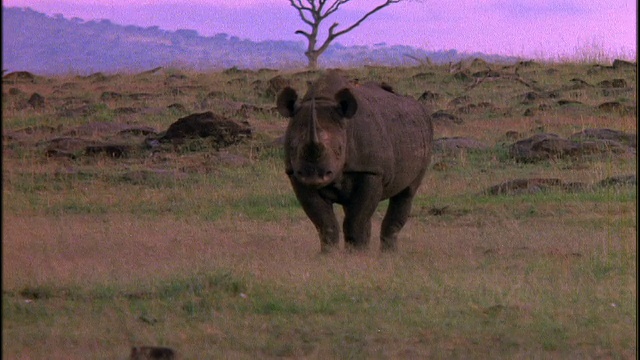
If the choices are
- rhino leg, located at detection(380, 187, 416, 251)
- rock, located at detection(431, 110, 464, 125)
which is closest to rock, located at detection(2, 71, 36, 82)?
rock, located at detection(431, 110, 464, 125)

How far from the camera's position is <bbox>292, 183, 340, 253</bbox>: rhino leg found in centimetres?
909

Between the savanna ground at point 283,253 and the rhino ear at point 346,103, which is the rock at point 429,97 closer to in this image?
the savanna ground at point 283,253

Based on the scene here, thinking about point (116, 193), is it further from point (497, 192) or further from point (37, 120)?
point (37, 120)

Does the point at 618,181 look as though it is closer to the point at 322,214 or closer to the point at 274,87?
the point at 322,214

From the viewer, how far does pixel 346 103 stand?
901 centimetres

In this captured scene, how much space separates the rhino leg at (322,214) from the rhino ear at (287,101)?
60cm

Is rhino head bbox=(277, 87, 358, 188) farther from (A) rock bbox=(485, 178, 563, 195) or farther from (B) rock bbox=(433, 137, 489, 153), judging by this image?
(B) rock bbox=(433, 137, 489, 153)

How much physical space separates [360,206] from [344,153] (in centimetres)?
53

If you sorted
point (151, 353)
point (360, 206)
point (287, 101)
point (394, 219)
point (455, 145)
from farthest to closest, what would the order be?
point (455, 145) → point (394, 219) → point (360, 206) → point (287, 101) → point (151, 353)

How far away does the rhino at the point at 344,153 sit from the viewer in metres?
8.65

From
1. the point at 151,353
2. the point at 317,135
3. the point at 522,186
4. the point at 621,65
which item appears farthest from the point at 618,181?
the point at 621,65

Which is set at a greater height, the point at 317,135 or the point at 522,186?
the point at 317,135

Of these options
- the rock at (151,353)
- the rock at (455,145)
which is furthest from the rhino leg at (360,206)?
the rock at (455,145)

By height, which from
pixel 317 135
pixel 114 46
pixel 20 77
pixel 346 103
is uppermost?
pixel 346 103
